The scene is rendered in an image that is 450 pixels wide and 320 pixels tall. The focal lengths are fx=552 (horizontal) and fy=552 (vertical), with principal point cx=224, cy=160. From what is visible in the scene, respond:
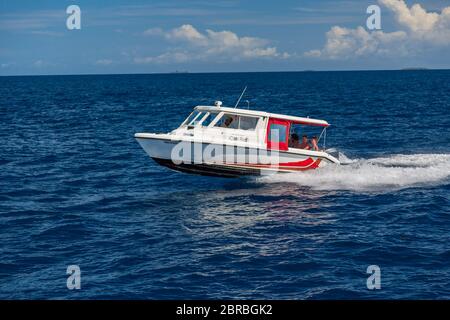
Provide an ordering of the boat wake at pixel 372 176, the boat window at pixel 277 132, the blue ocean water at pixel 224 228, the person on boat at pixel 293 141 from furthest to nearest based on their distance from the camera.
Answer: the person on boat at pixel 293 141, the boat wake at pixel 372 176, the boat window at pixel 277 132, the blue ocean water at pixel 224 228

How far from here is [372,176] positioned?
28.2 metres

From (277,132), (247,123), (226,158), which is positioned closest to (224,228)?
(226,158)

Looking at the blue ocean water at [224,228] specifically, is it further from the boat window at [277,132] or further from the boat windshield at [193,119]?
the boat windshield at [193,119]

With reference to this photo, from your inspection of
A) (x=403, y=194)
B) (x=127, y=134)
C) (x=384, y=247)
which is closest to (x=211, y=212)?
(x=384, y=247)

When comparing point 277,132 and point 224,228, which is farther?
point 277,132

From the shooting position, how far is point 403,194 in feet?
83.6

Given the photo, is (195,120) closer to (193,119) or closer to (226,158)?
(193,119)

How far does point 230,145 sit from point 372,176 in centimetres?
781

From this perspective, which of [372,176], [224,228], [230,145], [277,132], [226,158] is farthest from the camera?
[372,176]

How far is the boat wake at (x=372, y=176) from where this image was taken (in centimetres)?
2711

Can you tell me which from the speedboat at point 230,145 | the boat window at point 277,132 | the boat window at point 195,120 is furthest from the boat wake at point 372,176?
the boat window at point 195,120

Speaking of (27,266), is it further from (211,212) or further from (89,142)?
(89,142)

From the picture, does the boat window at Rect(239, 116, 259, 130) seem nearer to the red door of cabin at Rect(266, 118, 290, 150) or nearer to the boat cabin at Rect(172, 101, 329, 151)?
the boat cabin at Rect(172, 101, 329, 151)

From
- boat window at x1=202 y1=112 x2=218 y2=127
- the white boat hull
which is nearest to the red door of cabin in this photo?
the white boat hull
